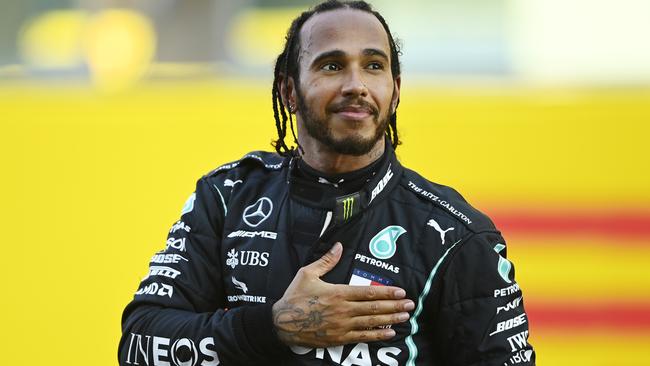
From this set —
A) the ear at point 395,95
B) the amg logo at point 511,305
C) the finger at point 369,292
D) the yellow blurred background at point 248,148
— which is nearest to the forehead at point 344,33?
the ear at point 395,95

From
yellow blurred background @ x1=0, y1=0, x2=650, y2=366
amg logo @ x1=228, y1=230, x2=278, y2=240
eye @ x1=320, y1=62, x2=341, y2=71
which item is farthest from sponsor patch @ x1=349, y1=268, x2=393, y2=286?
yellow blurred background @ x1=0, y1=0, x2=650, y2=366

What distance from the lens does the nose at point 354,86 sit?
2.73 meters

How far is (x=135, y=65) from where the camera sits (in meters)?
5.47

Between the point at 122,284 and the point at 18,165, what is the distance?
2.39ft

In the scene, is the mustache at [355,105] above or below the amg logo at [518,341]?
above

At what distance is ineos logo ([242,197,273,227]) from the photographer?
2885 mm

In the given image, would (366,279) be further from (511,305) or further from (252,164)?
(252,164)

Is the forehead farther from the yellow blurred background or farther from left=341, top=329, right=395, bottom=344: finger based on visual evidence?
the yellow blurred background

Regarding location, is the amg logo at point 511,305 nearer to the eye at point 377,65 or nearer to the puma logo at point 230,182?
the eye at point 377,65

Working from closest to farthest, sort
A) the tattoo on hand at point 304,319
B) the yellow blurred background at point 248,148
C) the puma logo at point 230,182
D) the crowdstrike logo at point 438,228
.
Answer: the tattoo on hand at point 304,319 < the crowdstrike logo at point 438,228 < the puma logo at point 230,182 < the yellow blurred background at point 248,148

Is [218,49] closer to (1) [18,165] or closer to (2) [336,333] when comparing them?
(1) [18,165]

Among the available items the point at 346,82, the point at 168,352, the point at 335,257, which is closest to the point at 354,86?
the point at 346,82

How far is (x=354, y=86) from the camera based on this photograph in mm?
2736

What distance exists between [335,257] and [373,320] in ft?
0.59
